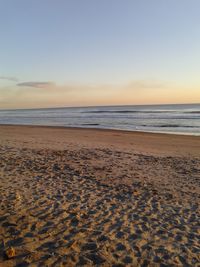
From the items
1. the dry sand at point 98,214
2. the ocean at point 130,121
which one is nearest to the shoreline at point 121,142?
the dry sand at point 98,214

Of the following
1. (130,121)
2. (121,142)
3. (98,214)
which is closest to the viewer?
(98,214)

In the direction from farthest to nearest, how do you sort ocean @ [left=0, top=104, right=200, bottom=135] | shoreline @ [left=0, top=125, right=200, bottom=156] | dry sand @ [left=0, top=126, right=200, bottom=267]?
ocean @ [left=0, top=104, right=200, bottom=135], shoreline @ [left=0, top=125, right=200, bottom=156], dry sand @ [left=0, top=126, right=200, bottom=267]

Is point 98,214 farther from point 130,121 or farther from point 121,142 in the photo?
point 130,121

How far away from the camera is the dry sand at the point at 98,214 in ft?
11.4

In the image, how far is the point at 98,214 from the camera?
482 cm

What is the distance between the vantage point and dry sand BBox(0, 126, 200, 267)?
3.49 metres

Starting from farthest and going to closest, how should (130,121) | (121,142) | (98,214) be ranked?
Result: (130,121) < (121,142) < (98,214)

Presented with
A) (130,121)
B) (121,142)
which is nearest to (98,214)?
(121,142)

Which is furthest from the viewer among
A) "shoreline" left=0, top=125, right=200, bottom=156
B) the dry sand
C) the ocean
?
the ocean

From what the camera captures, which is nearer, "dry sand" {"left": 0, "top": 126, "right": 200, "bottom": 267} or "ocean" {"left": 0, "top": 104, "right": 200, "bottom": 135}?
"dry sand" {"left": 0, "top": 126, "right": 200, "bottom": 267}

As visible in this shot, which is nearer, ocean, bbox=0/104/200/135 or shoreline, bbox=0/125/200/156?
shoreline, bbox=0/125/200/156

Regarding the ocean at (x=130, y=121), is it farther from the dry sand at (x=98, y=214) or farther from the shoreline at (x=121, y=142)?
the dry sand at (x=98, y=214)

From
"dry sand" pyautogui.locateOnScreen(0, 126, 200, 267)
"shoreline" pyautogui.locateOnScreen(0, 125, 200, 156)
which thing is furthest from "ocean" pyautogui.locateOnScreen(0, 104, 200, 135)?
"dry sand" pyautogui.locateOnScreen(0, 126, 200, 267)

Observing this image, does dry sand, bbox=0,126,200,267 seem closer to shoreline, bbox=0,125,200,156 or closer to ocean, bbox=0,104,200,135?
shoreline, bbox=0,125,200,156
